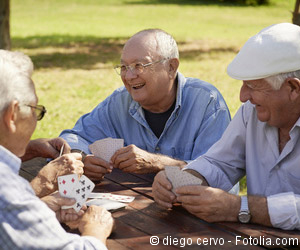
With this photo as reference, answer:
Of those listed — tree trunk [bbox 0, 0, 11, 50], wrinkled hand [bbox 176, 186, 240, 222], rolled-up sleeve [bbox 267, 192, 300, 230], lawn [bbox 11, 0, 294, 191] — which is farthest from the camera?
tree trunk [bbox 0, 0, 11, 50]

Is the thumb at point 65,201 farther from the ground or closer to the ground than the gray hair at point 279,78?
closer to the ground

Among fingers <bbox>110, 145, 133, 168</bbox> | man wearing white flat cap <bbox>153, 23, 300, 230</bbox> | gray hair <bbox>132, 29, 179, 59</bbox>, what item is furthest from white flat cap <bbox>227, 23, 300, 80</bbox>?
gray hair <bbox>132, 29, 179, 59</bbox>

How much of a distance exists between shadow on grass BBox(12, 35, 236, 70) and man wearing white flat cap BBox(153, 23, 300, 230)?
1050cm

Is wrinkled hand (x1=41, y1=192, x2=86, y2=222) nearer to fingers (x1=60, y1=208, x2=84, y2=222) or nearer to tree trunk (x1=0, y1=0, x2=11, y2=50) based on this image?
fingers (x1=60, y1=208, x2=84, y2=222)

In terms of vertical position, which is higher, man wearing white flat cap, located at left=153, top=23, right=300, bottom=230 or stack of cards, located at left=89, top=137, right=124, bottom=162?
man wearing white flat cap, located at left=153, top=23, right=300, bottom=230

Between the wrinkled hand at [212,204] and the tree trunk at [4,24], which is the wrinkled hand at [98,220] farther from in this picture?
the tree trunk at [4,24]

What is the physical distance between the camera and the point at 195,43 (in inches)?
690

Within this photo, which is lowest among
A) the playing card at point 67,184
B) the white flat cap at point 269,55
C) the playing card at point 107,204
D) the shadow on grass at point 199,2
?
the shadow on grass at point 199,2

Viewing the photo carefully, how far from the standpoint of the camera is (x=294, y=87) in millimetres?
2811

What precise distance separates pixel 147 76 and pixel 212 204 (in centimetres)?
146

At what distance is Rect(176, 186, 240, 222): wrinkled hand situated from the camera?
272cm

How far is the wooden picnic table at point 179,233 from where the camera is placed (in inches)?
97.0

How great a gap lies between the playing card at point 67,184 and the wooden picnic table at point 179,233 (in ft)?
0.92

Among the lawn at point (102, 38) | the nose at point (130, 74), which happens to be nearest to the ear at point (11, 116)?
the nose at point (130, 74)
